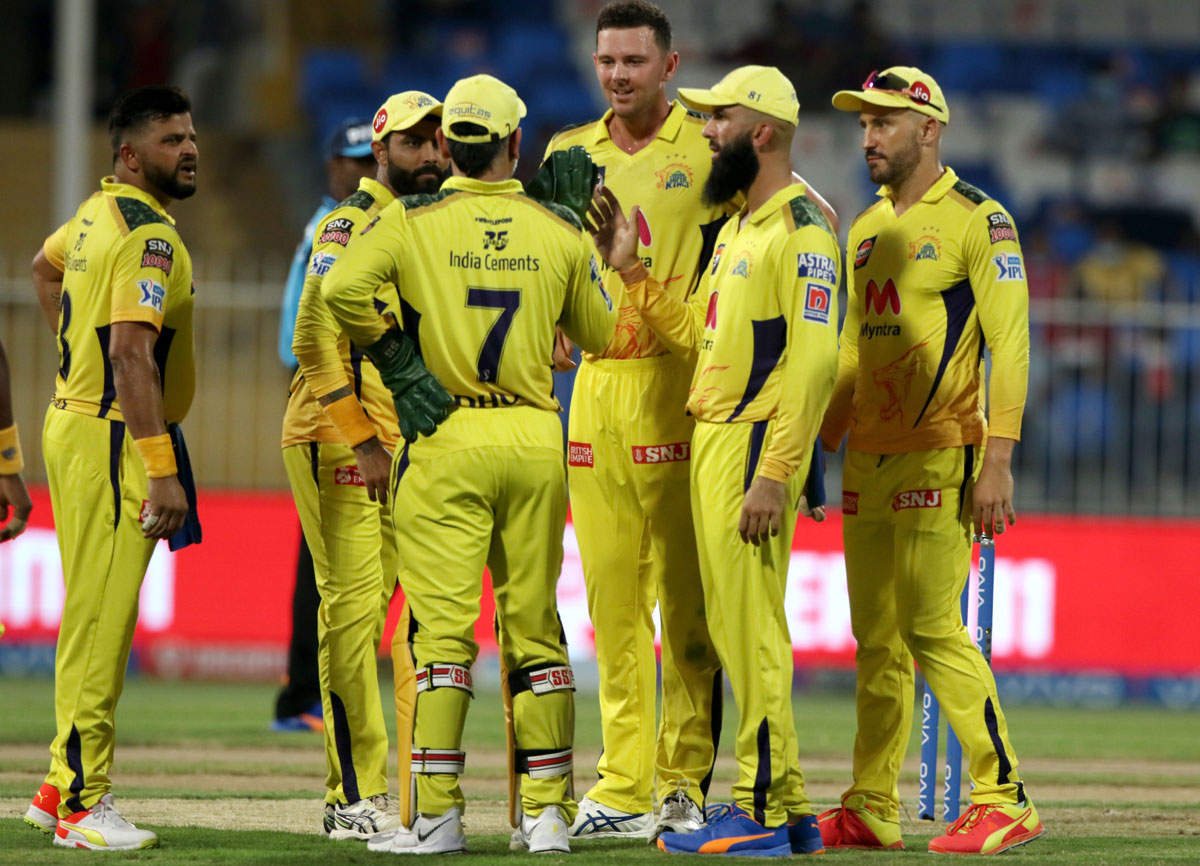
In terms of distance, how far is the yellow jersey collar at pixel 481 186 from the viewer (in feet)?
18.7

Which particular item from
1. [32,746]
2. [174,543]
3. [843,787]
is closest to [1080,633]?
[843,787]

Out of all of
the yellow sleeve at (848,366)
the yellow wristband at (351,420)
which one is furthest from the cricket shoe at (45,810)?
the yellow sleeve at (848,366)

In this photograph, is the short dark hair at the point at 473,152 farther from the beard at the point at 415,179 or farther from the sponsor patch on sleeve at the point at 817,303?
the sponsor patch on sleeve at the point at 817,303

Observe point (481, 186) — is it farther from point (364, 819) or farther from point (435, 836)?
point (364, 819)

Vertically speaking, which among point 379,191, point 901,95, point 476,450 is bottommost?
point 476,450

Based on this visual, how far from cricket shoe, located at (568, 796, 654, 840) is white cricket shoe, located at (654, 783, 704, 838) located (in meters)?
0.08

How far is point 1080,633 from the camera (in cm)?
1249

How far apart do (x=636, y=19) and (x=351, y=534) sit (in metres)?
2.27

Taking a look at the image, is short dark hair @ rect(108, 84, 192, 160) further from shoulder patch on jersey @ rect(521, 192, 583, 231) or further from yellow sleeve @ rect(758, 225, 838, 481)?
yellow sleeve @ rect(758, 225, 838, 481)

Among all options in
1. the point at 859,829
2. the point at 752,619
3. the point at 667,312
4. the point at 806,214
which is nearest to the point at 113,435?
the point at 667,312

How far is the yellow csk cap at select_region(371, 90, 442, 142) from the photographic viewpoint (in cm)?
622

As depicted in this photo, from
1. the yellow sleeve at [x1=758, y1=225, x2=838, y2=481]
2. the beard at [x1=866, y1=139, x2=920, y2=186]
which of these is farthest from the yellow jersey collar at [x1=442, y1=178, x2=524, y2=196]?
the beard at [x1=866, y1=139, x2=920, y2=186]

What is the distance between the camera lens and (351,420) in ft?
19.6

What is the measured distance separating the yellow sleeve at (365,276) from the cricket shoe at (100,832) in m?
1.90
